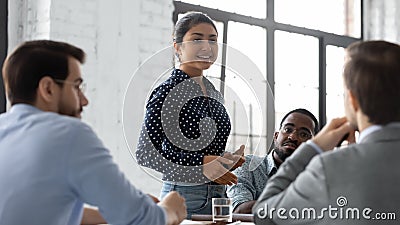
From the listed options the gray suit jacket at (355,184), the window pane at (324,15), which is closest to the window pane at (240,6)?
the window pane at (324,15)

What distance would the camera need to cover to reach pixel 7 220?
1320 millimetres

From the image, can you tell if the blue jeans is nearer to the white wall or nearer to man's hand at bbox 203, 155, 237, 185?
man's hand at bbox 203, 155, 237, 185

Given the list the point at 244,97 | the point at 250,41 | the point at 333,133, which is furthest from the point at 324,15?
the point at 333,133

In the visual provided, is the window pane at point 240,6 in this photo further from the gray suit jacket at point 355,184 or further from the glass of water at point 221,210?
the gray suit jacket at point 355,184

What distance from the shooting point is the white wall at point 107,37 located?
2.88m

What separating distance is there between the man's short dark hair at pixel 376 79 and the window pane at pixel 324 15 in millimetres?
2992

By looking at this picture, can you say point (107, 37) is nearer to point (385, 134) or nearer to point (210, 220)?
point (210, 220)

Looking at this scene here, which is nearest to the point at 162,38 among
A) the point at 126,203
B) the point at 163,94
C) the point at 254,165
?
the point at 254,165

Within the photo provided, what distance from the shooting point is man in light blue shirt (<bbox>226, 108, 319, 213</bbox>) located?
2.51 m

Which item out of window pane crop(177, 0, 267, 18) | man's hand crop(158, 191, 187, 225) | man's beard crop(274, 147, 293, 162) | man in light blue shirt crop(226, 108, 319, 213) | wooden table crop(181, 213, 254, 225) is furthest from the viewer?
window pane crop(177, 0, 267, 18)

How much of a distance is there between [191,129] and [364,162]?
2.67 ft

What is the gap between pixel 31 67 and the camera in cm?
138

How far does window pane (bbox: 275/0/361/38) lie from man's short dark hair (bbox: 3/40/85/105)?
9.53 feet

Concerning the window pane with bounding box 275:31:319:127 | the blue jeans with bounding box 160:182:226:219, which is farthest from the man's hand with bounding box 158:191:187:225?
the window pane with bounding box 275:31:319:127
